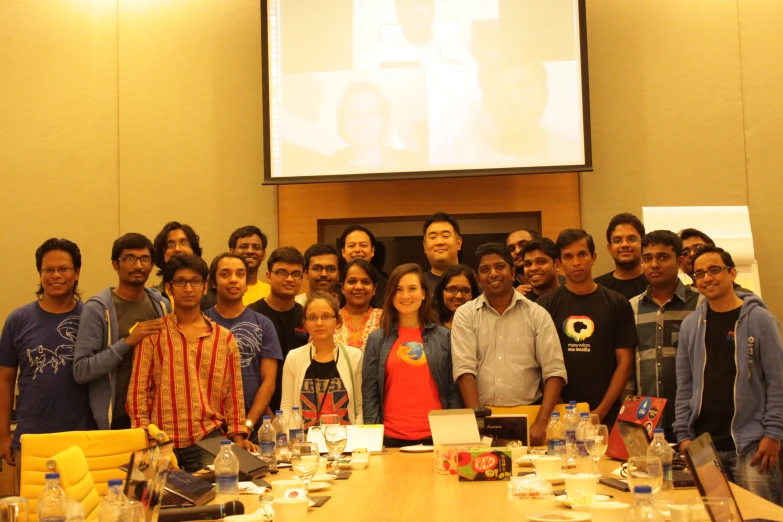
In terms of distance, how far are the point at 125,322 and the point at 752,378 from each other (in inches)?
124

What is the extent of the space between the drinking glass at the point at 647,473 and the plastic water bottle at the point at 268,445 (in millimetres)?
1359

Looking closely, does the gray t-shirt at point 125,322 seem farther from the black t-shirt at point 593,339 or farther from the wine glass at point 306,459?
the black t-shirt at point 593,339

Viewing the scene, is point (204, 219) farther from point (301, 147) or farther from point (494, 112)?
point (494, 112)

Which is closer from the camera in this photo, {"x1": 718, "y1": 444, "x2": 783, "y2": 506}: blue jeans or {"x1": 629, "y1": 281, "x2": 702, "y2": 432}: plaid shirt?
{"x1": 718, "y1": 444, "x2": 783, "y2": 506}: blue jeans

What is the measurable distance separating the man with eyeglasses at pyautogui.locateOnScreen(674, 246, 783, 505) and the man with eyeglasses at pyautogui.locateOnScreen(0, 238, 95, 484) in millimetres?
3092

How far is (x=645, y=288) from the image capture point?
4.77 meters

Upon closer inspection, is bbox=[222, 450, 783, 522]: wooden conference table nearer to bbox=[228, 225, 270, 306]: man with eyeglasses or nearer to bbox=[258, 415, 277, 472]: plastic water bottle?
bbox=[258, 415, 277, 472]: plastic water bottle

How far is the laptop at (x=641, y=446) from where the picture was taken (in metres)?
2.54

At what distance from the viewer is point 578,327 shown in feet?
14.1

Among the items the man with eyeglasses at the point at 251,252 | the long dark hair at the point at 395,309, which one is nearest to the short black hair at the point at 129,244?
the man with eyeglasses at the point at 251,252

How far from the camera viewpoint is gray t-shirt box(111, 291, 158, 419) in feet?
13.6

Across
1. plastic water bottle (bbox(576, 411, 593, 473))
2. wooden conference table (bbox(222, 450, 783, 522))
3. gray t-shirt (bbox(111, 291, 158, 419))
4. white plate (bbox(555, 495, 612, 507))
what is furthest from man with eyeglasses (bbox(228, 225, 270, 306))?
white plate (bbox(555, 495, 612, 507))

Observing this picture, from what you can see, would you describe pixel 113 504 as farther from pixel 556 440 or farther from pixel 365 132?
pixel 365 132

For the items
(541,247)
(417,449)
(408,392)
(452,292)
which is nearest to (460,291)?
(452,292)
